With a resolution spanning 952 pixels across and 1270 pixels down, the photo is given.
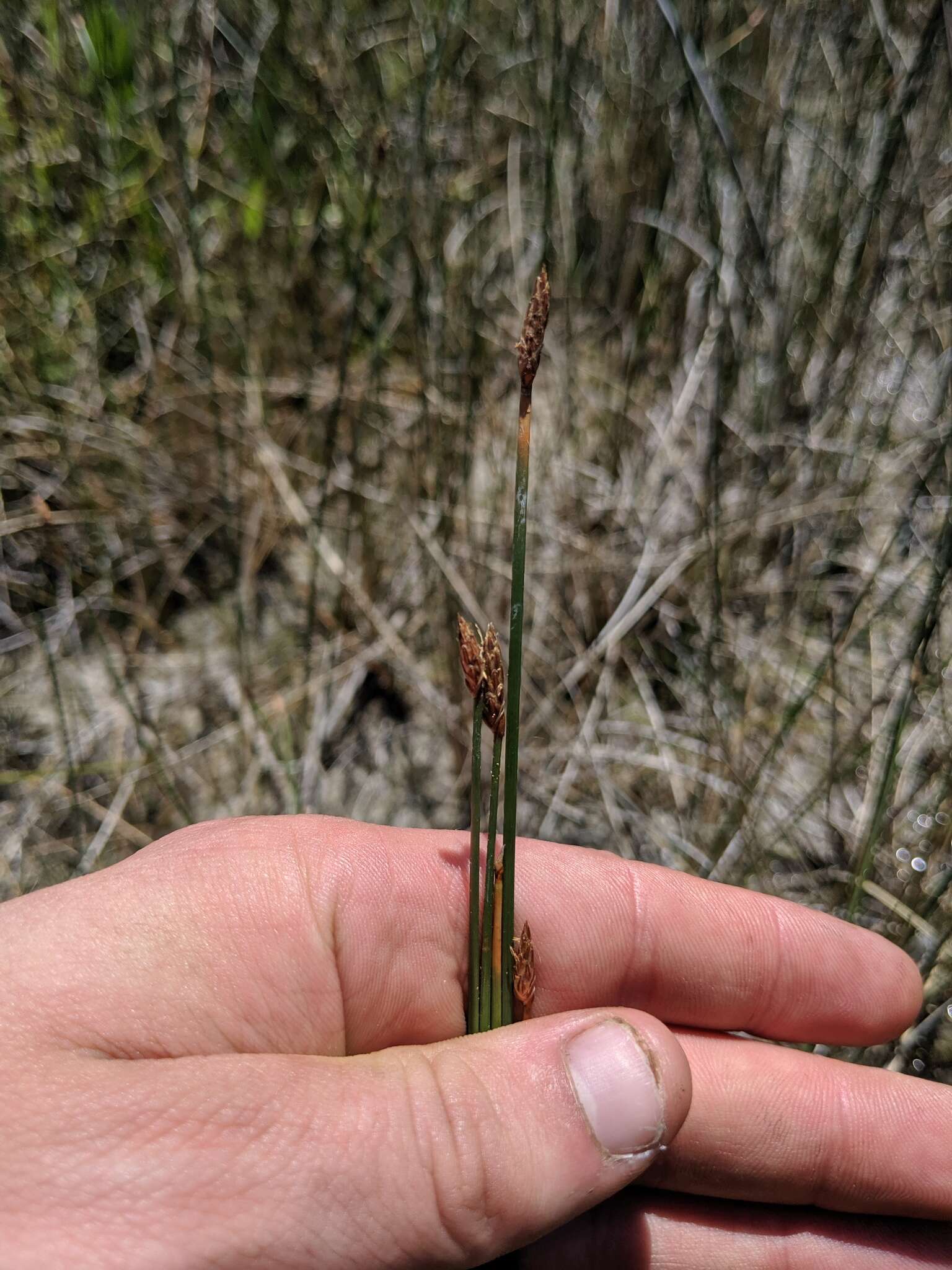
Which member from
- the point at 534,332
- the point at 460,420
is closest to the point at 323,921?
the point at 534,332

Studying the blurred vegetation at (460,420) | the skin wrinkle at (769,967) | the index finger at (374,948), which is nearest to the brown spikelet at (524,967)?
the index finger at (374,948)

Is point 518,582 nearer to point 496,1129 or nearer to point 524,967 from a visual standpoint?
point 524,967

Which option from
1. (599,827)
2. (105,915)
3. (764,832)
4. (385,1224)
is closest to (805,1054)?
(764,832)

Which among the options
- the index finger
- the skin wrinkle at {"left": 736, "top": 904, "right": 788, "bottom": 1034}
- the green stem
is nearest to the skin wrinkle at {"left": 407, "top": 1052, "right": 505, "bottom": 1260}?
the green stem

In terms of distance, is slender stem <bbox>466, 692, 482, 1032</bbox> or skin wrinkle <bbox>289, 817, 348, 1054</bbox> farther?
skin wrinkle <bbox>289, 817, 348, 1054</bbox>

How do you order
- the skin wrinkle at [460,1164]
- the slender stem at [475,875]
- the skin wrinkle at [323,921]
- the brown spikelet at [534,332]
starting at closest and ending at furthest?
the brown spikelet at [534,332]
the slender stem at [475,875]
the skin wrinkle at [460,1164]
the skin wrinkle at [323,921]

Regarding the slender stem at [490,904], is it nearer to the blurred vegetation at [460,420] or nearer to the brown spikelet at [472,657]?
the brown spikelet at [472,657]

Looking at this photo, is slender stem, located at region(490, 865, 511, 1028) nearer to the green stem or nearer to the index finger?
the green stem
